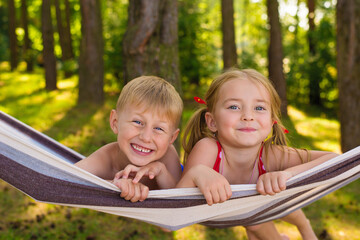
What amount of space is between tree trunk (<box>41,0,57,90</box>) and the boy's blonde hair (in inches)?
325

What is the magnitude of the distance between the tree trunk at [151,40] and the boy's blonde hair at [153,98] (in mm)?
1279

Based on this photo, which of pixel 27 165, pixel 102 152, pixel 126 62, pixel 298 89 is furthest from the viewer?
pixel 298 89

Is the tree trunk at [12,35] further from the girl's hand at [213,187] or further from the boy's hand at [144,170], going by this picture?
the girl's hand at [213,187]

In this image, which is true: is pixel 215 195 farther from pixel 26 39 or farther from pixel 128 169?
pixel 26 39

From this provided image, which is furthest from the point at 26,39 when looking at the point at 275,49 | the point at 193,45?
Answer: the point at 275,49

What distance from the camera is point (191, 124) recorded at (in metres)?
2.12

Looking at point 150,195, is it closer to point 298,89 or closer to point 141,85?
point 141,85

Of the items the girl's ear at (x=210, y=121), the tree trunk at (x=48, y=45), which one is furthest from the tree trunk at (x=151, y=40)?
the tree trunk at (x=48, y=45)

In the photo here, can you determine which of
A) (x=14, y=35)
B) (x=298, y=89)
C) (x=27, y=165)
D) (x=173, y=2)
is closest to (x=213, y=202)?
(x=27, y=165)

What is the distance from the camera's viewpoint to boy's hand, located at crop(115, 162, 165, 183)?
1.59m

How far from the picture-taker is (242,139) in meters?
1.83

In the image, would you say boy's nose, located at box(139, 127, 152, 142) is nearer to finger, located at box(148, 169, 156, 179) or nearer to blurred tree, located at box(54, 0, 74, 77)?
finger, located at box(148, 169, 156, 179)

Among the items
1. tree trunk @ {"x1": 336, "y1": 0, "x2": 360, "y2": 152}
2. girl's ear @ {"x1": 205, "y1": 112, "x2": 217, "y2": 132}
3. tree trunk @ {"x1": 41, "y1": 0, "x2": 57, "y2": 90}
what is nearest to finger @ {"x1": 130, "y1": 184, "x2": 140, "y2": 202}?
girl's ear @ {"x1": 205, "y1": 112, "x2": 217, "y2": 132}

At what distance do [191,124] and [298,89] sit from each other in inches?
380
